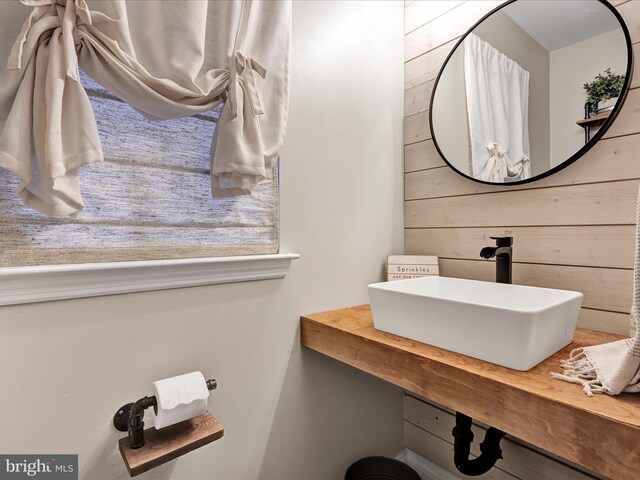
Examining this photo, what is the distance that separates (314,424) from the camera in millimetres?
1363

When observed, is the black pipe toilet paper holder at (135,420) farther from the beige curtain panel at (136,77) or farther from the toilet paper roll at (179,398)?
the beige curtain panel at (136,77)

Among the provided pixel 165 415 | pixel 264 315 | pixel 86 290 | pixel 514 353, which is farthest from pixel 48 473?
pixel 514 353

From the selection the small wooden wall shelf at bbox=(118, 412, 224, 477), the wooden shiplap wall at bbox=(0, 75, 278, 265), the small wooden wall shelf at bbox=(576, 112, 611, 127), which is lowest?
the small wooden wall shelf at bbox=(118, 412, 224, 477)

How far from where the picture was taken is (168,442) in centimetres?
91

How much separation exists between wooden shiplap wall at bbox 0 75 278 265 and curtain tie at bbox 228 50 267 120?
0.54ft

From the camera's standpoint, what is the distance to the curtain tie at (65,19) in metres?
0.72

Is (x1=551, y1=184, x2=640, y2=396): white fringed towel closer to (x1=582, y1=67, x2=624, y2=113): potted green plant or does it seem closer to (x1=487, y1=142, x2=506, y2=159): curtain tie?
(x1=582, y1=67, x2=624, y2=113): potted green plant

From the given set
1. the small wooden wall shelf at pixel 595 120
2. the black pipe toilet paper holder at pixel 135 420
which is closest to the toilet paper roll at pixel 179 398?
the black pipe toilet paper holder at pixel 135 420

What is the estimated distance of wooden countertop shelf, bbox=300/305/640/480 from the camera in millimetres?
639

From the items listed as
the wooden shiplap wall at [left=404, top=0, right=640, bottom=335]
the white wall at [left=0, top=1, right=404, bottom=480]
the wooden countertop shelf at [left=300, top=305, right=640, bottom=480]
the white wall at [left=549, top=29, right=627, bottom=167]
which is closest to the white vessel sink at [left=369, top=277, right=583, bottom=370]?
the wooden countertop shelf at [left=300, top=305, right=640, bottom=480]

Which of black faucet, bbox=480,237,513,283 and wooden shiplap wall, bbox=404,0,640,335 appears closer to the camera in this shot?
wooden shiplap wall, bbox=404,0,640,335

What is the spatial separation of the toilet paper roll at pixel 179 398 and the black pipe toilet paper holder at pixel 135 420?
0.10 feet

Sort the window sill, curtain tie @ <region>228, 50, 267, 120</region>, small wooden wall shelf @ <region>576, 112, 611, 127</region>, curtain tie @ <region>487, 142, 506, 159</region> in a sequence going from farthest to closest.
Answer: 1. curtain tie @ <region>487, 142, 506, 159</region>
2. small wooden wall shelf @ <region>576, 112, 611, 127</region>
3. curtain tie @ <region>228, 50, 267, 120</region>
4. the window sill

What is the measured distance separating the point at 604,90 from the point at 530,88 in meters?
0.23
